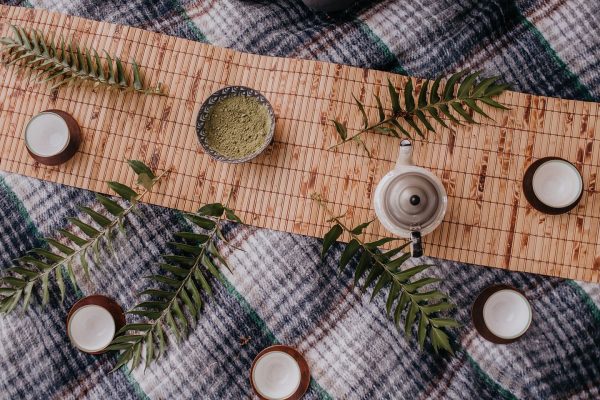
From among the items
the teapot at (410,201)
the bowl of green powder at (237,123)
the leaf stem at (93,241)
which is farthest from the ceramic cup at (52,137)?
the teapot at (410,201)

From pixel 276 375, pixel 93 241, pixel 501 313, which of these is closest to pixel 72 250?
pixel 93 241

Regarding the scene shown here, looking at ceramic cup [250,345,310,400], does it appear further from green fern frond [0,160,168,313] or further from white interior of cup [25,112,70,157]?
white interior of cup [25,112,70,157]

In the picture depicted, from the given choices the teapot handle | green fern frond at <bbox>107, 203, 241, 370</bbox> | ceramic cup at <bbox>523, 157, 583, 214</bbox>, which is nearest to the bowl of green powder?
green fern frond at <bbox>107, 203, 241, 370</bbox>

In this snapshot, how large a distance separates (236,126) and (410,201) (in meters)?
0.50

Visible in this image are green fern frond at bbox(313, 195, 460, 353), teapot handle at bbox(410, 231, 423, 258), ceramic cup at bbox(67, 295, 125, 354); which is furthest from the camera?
ceramic cup at bbox(67, 295, 125, 354)

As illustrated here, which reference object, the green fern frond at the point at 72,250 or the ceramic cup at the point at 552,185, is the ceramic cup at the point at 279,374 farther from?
the ceramic cup at the point at 552,185

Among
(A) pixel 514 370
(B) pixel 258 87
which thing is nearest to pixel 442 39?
(B) pixel 258 87

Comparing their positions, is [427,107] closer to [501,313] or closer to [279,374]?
[501,313]

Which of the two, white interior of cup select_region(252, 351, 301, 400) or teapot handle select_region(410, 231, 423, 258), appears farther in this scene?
white interior of cup select_region(252, 351, 301, 400)

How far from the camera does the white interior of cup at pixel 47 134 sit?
1448mm

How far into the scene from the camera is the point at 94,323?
4.82 feet

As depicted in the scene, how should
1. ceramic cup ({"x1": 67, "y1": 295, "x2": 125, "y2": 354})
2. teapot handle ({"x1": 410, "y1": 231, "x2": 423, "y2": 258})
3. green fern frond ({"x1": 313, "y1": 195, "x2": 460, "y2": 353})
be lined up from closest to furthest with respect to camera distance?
teapot handle ({"x1": 410, "y1": 231, "x2": 423, "y2": 258}) < green fern frond ({"x1": 313, "y1": 195, "x2": 460, "y2": 353}) < ceramic cup ({"x1": 67, "y1": 295, "x2": 125, "y2": 354})

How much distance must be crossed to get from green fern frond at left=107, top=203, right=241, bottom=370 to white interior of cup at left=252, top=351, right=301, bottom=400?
222 mm

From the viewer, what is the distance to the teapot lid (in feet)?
4.16
